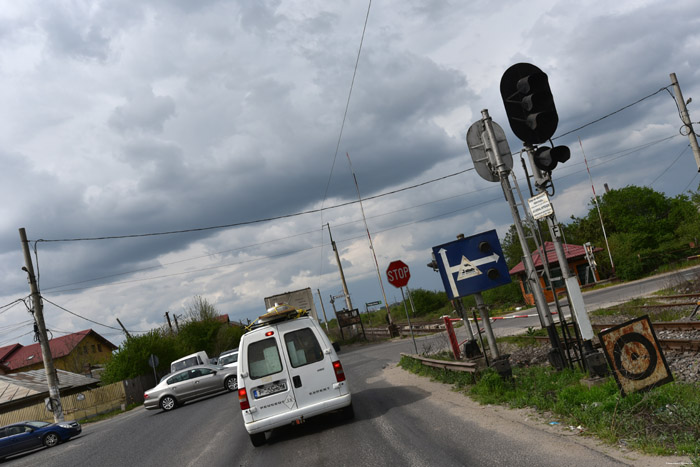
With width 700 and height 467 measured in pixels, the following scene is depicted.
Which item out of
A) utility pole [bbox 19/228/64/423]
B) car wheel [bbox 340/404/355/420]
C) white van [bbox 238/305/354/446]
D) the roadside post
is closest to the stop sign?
the roadside post

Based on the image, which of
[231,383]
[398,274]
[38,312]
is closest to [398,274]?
[398,274]

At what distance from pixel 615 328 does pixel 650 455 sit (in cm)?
175

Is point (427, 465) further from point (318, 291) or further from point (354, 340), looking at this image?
point (318, 291)

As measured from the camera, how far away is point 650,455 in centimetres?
529

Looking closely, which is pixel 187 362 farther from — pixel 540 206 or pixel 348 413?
pixel 540 206

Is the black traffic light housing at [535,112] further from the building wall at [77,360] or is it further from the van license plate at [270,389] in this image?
the building wall at [77,360]

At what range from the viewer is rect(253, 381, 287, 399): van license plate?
30.9 feet

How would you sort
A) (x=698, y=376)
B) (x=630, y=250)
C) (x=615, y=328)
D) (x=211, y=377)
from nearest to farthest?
1. (x=615, y=328)
2. (x=698, y=376)
3. (x=211, y=377)
4. (x=630, y=250)

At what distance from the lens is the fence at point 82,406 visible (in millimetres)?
34906

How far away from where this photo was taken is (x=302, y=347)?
976cm

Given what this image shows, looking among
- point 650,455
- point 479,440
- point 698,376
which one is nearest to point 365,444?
point 479,440

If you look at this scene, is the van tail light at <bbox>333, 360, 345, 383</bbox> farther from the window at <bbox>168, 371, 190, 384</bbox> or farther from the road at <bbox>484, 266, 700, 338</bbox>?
the window at <bbox>168, 371, 190, 384</bbox>

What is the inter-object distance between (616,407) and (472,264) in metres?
4.83

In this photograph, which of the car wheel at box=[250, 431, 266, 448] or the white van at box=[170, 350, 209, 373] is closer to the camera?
the car wheel at box=[250, 431, 266, 448]
